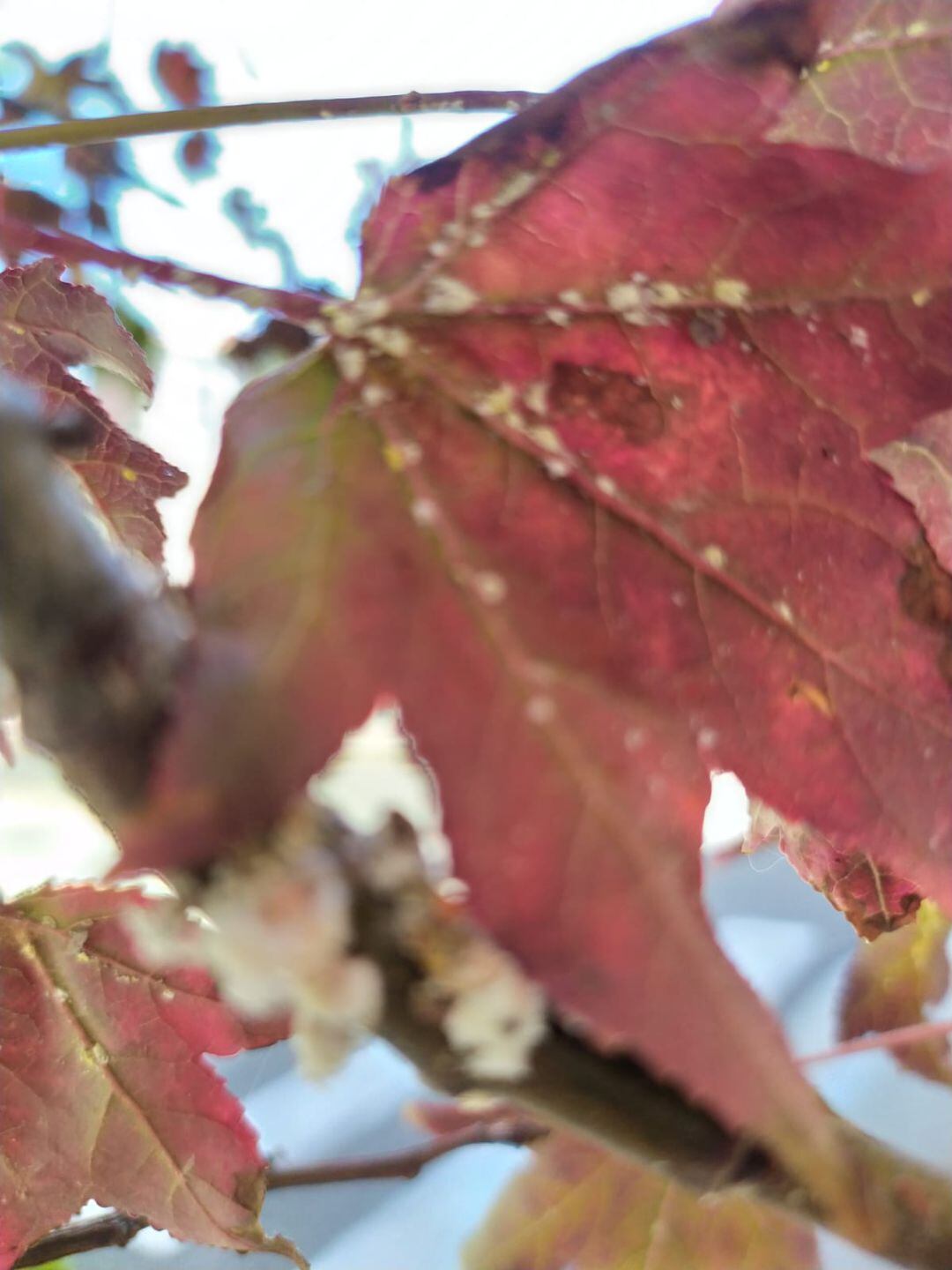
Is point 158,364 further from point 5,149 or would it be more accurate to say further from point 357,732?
point 357,732

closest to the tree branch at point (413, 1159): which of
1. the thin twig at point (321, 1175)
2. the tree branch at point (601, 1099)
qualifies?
the thin twig at point (321, 1175)

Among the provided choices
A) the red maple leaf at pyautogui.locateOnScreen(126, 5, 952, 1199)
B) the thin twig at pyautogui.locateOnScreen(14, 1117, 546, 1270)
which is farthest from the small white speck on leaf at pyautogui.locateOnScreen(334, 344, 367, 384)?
the thin twig at pyautogui.locateOnScreen(14, 1117, 546, 1270)

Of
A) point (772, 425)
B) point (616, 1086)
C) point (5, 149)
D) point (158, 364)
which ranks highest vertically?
point (158, 364)

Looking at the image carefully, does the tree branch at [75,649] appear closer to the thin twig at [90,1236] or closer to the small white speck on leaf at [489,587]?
the small white speck on leaf at [489,587]

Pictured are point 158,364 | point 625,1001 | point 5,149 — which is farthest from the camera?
point 158,364

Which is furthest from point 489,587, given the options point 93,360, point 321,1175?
point 321,1175

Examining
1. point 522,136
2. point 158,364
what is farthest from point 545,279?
point 158,364

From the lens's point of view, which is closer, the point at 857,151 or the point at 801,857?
the point at 857,151
